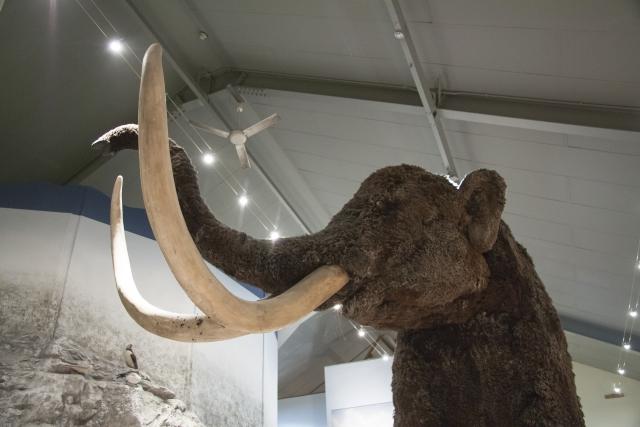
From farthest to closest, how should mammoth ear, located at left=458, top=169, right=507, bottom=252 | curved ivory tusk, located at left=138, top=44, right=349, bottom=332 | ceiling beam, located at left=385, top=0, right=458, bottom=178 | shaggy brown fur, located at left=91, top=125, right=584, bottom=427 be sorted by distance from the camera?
ceiling beam, located at left=385, top=0, right=458, bottom=178, mammoth ear, located at left=458, top=169, right=507, bottom=252, shaggy brown fur, located at left=91, top=125, right=584, bottom=427, curved ivory tusk, located at left=138, top=44, right=349, bottom=332

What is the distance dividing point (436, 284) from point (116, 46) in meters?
5.82

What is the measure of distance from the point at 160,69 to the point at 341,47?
4815 millimetres

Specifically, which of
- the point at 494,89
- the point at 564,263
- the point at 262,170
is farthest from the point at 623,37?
the point at 262,170

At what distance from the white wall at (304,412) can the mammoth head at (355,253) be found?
8415 mm

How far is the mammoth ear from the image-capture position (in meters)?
1.51

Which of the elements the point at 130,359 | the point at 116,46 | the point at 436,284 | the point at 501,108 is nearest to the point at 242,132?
the point at 116,46

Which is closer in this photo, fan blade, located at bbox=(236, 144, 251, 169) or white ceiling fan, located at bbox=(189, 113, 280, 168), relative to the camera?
Answer: white ceiling fan, located at bbox=(189, 113, 280, 168)

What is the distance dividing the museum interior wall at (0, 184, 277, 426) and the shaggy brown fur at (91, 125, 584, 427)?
9.47 feet

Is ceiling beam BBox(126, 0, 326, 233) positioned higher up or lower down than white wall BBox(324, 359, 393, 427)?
higher up

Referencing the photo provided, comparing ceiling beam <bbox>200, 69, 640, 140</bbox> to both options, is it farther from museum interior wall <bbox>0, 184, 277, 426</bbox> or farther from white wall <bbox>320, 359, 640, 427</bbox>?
white wall <bbox>320, 359, 640, 427</bbox>

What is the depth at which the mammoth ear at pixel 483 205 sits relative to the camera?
151cm

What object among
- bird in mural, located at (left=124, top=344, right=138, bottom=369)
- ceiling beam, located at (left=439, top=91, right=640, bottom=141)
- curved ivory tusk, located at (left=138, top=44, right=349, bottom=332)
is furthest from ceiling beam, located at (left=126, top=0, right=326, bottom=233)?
curved ivory tusk, located at (left=138, top=44, right=349, bottom=332)

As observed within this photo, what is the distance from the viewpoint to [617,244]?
19.4 ft

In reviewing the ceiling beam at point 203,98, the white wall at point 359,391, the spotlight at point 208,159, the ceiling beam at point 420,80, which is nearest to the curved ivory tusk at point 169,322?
the ceiling beam at point 420,80
